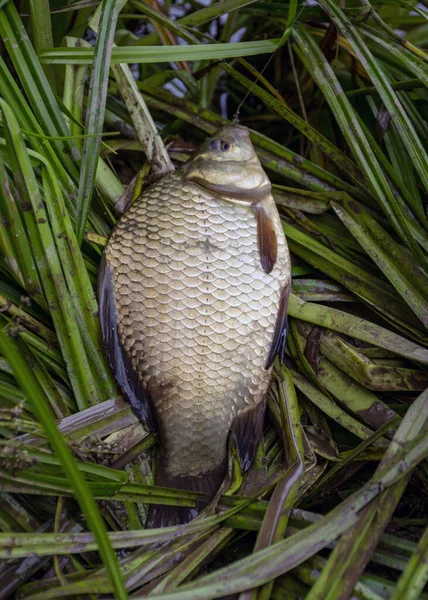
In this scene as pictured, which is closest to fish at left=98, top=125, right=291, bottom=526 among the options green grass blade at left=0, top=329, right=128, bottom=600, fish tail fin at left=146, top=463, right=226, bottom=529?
fish tail fin at left=146, top=463, right=226, bottom=529

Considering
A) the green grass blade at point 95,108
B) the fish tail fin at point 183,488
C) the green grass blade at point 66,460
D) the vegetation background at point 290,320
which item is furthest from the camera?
the green grass blade at point 95,108

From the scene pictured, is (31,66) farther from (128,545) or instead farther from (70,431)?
(128,545)

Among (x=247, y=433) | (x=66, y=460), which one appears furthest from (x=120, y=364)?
(x=66, y=460)

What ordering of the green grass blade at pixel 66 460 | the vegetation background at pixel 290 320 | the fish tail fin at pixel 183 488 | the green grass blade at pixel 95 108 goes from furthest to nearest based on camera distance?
1. the green grass blade at pixel 95 108
2. the fish tail fin at pixel 183 488
3. the vegetation background at pixel 290 320
4. the green grass blade at pixel 66 460

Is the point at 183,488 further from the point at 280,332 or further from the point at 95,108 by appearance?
the point at 95,108

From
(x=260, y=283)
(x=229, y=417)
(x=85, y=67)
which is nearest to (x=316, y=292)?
(x=260, y=283)

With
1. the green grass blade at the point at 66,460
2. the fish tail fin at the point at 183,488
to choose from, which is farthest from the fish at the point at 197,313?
the green grass blade at the point at 66,460

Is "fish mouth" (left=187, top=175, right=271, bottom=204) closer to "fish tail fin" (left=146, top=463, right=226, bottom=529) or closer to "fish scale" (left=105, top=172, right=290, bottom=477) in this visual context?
"fish scale" (left=105, top=172, right=290, bottom=477)

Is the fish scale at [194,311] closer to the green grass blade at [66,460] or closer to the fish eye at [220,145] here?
the fish eye at [220,145]
